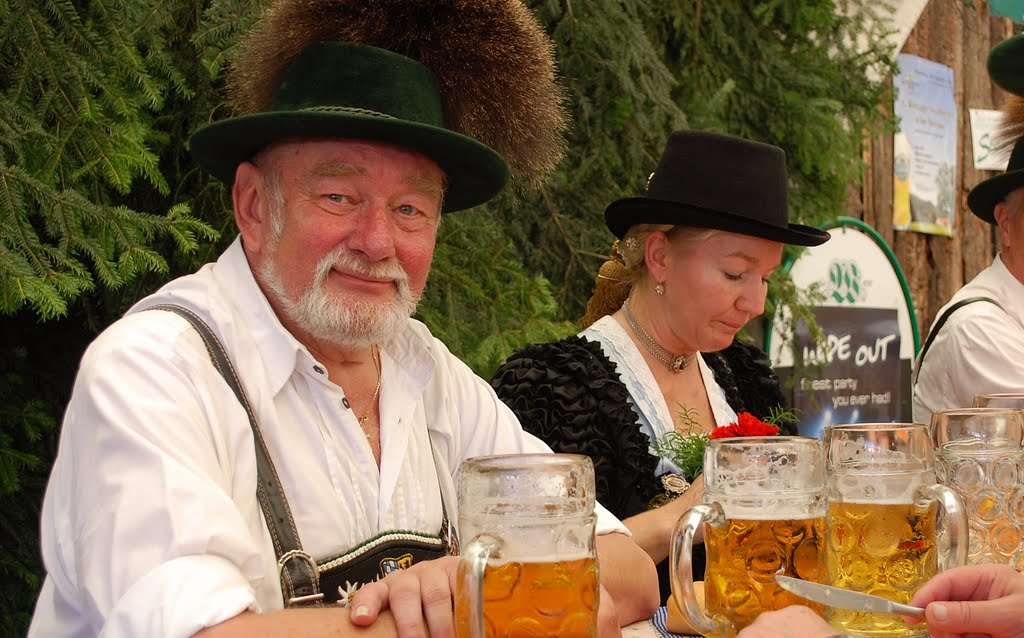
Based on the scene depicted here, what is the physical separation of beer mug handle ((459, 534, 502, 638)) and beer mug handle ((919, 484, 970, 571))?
0.62m

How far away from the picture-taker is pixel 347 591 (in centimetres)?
176

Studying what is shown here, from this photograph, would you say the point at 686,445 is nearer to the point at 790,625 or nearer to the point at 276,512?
the point at 276,512

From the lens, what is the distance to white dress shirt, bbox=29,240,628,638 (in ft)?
4.59

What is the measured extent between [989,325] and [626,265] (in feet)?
4.90

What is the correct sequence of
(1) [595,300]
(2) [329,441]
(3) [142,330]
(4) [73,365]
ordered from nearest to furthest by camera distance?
(3) [142,330] < (2) [329,441] < (4) [73,365] < (1) [595,300]

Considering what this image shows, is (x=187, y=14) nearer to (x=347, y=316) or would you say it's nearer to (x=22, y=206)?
(x=22, y=206)

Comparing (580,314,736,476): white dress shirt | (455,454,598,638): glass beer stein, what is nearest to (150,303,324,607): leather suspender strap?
(455,454,598,638): glass beer stein

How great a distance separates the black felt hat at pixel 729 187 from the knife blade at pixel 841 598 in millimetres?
1970

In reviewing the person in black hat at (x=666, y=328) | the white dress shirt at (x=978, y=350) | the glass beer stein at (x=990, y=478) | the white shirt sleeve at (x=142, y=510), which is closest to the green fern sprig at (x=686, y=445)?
the person in black hat at (x=666, y=328)

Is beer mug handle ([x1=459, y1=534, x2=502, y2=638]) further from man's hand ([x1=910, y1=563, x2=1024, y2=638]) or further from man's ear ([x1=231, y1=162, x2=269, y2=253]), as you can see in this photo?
man's ear ([x1=231, y1=162, x2=269, y2=253])

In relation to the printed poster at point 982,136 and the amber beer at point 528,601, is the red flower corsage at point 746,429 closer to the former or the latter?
the amber beer at point 528,601

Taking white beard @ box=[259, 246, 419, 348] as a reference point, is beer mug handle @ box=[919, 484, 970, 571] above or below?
below

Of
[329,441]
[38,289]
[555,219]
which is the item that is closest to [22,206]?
[38,289]

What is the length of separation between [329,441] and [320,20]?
2.83 ft
